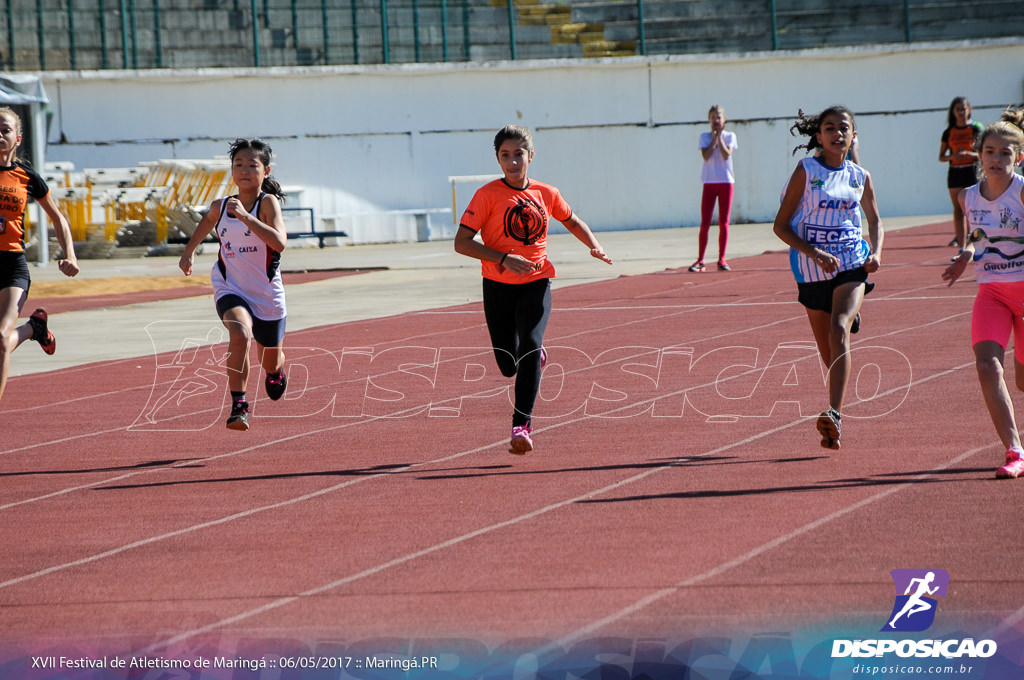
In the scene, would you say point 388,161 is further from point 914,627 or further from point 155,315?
point 914,627

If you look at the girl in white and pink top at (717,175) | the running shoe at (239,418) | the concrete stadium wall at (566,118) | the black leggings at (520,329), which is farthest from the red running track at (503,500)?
the concrete stadium wall at (566,118)

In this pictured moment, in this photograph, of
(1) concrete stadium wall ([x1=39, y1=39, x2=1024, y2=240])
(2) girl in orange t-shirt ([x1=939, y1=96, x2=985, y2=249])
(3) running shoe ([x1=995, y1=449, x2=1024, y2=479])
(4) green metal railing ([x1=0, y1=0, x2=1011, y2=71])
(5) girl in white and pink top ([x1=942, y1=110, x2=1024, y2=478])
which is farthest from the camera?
(4) green metal railing ([x1=0, y1=0, x2=1011, y2=71])

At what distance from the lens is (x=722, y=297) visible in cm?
1605

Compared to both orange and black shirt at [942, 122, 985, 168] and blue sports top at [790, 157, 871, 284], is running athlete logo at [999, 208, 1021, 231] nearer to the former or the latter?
blue sports top at [790, 157, 871, 284]

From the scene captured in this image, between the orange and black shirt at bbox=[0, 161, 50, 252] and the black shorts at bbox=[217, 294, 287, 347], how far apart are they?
4.24 feet

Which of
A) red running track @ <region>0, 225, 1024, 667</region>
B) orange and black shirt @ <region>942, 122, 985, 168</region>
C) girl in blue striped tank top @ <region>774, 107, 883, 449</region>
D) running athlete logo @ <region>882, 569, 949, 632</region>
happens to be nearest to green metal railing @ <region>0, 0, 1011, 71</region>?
orange and black shirt @ <region>942, 122, 985, 168</region>

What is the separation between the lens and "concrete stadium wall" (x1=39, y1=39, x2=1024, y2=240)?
3322cm

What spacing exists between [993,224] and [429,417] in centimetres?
389

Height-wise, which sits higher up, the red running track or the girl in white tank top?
the girl in white tank top

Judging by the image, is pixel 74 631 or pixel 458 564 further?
pixel 458 564

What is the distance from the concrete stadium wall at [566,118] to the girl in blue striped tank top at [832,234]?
25.5 metres

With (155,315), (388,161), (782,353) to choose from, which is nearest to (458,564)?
(782,353)

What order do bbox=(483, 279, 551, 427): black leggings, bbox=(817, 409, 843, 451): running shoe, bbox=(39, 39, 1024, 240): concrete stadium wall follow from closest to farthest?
bbox=(817, 409, 843, 451): running shoe
bbox=(483, 279, 551, 427): black leggings
bbox=(39, 39, 1024, 240): concrete stadium wall

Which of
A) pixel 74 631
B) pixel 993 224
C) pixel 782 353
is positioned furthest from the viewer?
pixel 782 353
